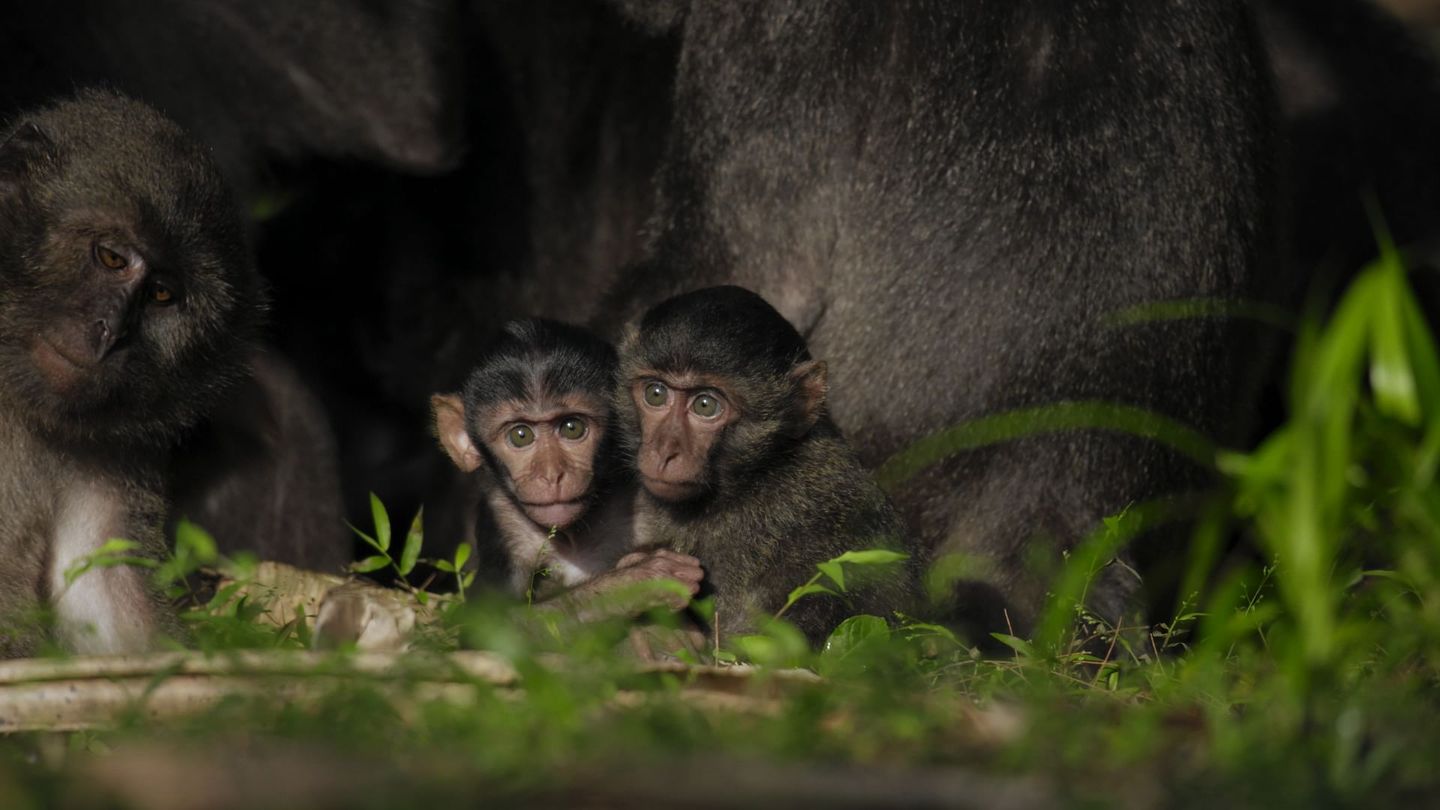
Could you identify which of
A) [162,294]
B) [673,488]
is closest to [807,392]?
[673,488]

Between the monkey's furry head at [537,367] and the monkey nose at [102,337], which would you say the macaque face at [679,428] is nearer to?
the monkey's furry head at [537,367]

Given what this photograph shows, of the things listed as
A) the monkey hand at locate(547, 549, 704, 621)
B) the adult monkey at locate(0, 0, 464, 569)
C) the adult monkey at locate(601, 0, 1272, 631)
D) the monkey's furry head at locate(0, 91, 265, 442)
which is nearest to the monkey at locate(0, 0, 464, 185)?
the adult monkey at locate(0, 0, 464, 569)

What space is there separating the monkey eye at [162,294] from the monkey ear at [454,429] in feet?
2.19

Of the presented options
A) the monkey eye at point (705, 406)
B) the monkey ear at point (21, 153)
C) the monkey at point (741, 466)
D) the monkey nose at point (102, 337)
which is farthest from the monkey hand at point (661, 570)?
the monkey ear at point (21, 153)

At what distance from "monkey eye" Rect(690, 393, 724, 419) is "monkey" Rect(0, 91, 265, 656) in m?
0.97

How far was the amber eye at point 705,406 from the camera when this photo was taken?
3.63 meters

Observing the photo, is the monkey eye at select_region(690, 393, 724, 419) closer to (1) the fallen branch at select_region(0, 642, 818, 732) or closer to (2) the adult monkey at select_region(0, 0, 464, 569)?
(1) the fallen branch at select_region(0, 642, 818, 732)

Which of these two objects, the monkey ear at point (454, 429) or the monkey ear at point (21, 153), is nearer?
the monkey ear at point (21, 153)

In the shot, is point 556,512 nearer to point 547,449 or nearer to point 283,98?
point 547,449

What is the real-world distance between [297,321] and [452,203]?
0.69m

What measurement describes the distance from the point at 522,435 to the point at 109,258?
2.93 feet

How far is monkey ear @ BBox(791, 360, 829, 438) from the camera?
12.2ft

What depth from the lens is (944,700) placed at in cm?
225

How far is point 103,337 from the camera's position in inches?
131
